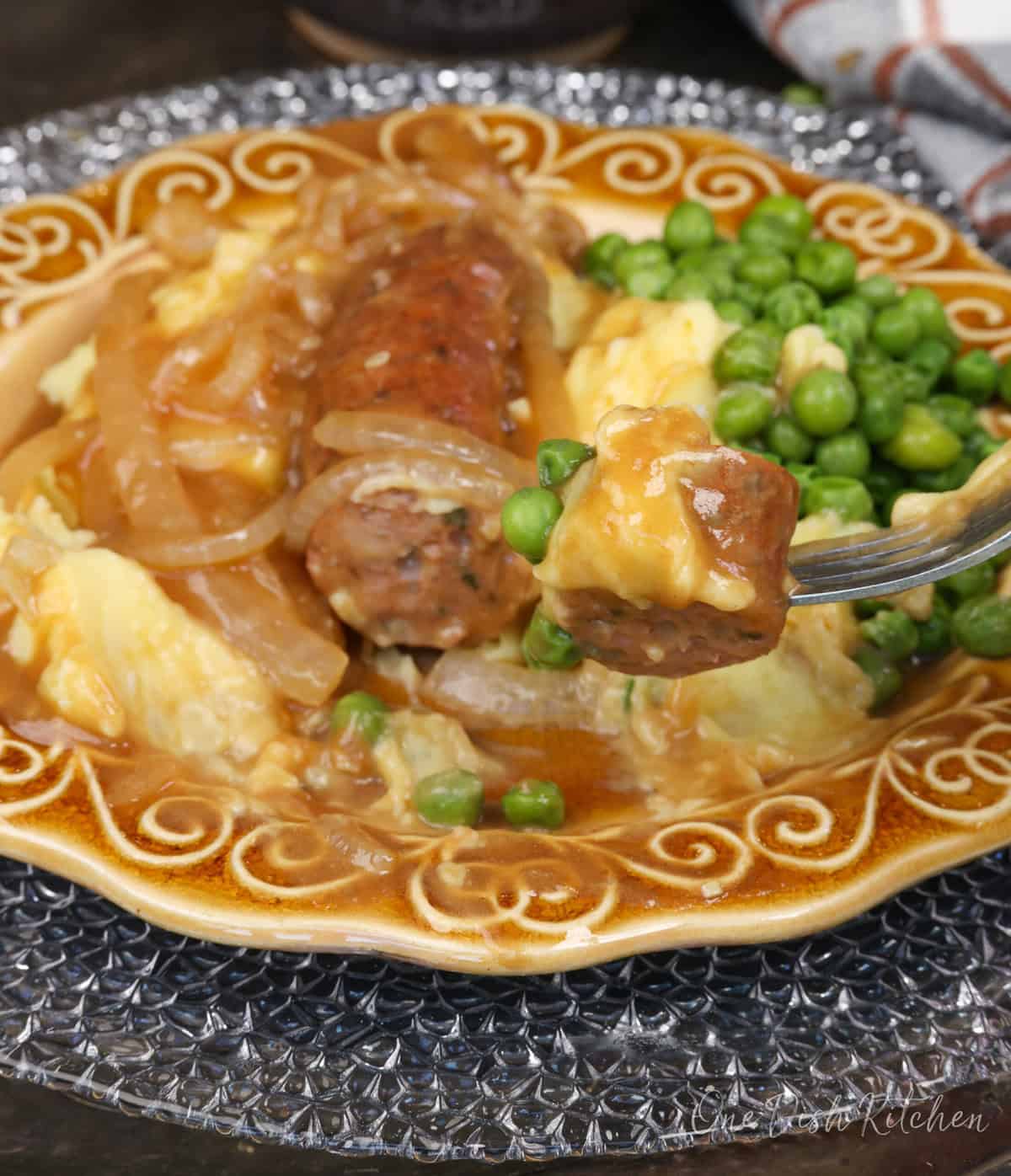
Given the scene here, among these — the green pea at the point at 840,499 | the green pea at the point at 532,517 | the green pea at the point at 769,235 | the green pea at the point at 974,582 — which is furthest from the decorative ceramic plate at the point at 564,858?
the green pea at the point at 769,235

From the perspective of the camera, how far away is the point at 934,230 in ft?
15.8

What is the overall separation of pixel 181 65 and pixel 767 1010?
5815 millimetres

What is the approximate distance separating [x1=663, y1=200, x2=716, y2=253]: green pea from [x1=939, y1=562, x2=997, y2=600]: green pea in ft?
5.01

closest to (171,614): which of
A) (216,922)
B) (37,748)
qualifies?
(37,748)

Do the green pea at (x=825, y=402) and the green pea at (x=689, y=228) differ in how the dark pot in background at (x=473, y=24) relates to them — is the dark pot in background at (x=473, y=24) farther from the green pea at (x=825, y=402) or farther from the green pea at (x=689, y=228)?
the green pea at (x=825, y=402)

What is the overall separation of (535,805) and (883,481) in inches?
62.4

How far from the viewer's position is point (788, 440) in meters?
3.99

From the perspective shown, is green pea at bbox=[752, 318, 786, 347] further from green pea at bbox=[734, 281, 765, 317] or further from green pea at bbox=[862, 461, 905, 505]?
green pea at bbox=[862, 461, 905, 505]

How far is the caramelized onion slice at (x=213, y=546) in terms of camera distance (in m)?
3.68

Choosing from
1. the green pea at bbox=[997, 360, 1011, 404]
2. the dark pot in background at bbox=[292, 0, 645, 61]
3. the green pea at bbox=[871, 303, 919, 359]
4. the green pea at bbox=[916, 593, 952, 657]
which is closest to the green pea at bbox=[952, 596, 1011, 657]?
the green pea at bbox=[916, 593, 952, 657]

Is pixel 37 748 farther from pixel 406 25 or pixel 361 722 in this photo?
→ pixel 406 25

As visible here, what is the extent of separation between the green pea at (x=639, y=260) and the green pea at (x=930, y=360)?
895 mm

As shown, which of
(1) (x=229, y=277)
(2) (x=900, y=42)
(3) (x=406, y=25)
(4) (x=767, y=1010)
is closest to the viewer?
(4) (x=767, y=1010)

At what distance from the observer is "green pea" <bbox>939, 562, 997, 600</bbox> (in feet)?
12.9
